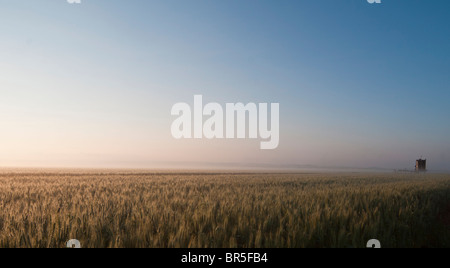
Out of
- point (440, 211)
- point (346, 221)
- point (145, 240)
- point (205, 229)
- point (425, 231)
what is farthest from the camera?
point (440, 211)

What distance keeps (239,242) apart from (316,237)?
1.24 metres

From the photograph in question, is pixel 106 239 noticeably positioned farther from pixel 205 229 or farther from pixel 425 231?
pixel 425 231

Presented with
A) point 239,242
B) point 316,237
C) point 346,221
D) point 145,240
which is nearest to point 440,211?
point 346,221

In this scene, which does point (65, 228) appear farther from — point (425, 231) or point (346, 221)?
point (425, 231)

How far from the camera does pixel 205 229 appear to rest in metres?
4.98

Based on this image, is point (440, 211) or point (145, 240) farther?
point (440, 211)
